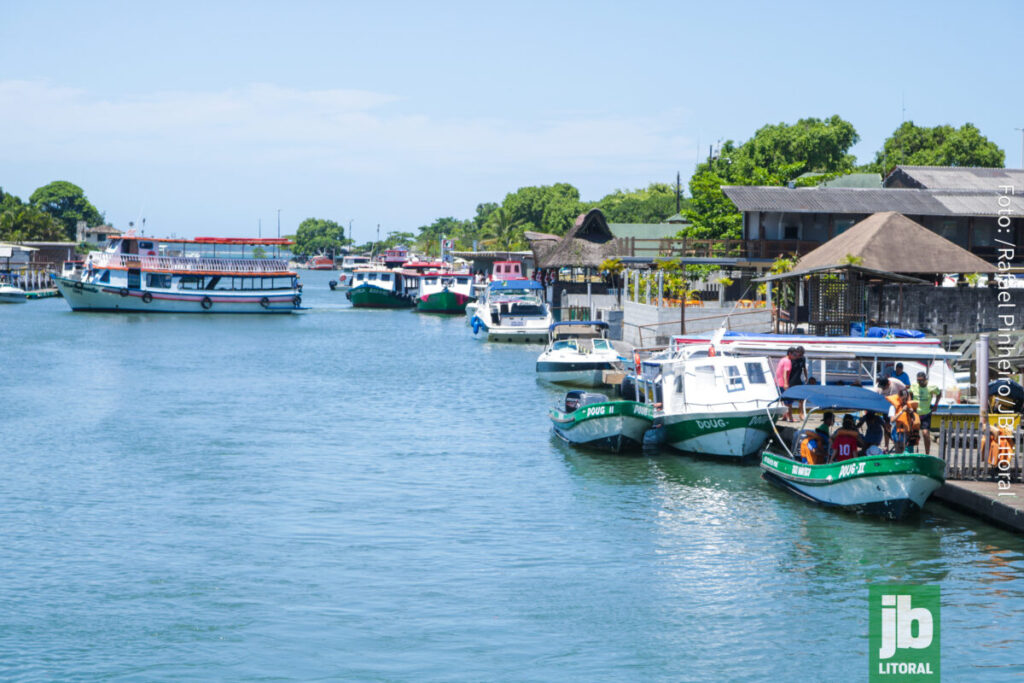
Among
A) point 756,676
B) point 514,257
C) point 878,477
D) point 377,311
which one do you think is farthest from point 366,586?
point 514,257

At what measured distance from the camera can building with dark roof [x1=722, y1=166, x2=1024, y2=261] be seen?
5388cm

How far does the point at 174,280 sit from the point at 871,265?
235 feet

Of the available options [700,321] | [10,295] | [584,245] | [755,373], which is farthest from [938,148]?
[10,295]

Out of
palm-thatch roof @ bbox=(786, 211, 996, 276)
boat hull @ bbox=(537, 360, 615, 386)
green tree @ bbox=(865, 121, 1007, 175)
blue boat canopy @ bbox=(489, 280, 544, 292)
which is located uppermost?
green tree @ bbox=(865, 121, 1007, 175)

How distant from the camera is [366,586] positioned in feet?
60.5

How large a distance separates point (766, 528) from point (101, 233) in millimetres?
159768

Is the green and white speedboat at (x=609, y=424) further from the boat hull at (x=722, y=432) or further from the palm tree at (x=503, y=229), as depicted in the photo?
the palm tree at (x=503, y=229)

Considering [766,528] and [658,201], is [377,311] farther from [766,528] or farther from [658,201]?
[766,528]

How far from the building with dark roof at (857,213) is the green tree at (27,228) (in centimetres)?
12535

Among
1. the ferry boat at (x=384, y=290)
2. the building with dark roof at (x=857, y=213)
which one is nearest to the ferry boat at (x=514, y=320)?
the building with dark roof at (x=857, y=213)

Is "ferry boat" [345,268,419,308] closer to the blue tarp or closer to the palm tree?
the palm tree

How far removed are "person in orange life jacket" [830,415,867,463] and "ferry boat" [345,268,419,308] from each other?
9545 cm

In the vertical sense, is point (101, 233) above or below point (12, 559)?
above

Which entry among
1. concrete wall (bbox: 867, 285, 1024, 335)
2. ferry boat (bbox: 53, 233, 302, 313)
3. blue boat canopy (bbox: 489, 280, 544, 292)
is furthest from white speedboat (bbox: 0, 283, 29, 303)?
concrete wall (bbox: 867, 285, 1024, 335)
